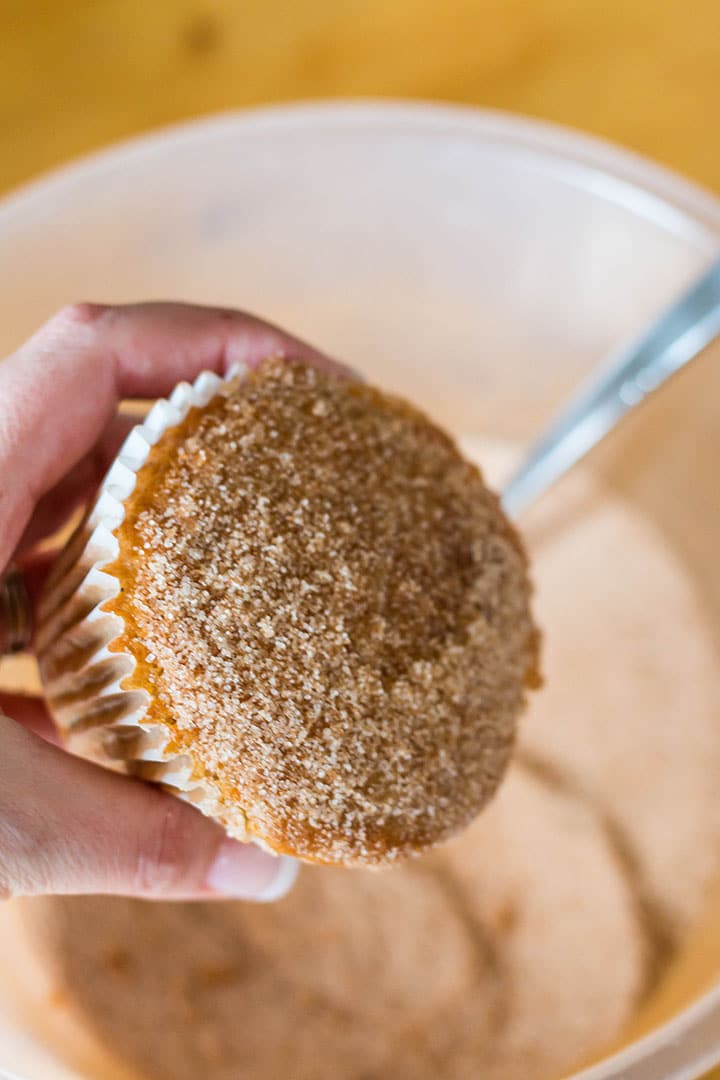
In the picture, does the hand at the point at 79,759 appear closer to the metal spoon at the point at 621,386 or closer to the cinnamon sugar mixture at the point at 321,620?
the cinnamon sugar mixture at the point at 321,620

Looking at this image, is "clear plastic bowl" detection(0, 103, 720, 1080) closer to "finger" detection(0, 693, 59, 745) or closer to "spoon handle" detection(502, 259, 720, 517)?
"spoon handle" detection(502, 259, 720, 517)

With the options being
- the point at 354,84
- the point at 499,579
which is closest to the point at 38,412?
the point at 499,579

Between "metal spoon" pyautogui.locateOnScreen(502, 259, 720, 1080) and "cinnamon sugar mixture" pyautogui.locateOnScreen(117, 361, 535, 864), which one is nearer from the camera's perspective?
"cinnamon sugar mixture" pyautogui.locateOnScreen(117, 361, 535, 864)

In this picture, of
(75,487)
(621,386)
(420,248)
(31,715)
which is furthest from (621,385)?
(31,715)

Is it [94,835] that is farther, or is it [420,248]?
[420,248]

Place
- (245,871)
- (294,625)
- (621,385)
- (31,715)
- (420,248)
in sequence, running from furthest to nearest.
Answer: (420,248)
(621,385)
(31,715)
(245,871)
(294,625)

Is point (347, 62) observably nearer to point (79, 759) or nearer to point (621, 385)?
point (621, 385)

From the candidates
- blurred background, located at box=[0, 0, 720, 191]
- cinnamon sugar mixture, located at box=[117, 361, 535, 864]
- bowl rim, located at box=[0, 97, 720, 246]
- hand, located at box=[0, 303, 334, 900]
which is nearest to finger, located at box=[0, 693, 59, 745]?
hand, located at box=[0, 303, 334, 900]

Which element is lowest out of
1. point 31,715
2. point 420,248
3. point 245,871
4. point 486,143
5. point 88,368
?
point 31,715
